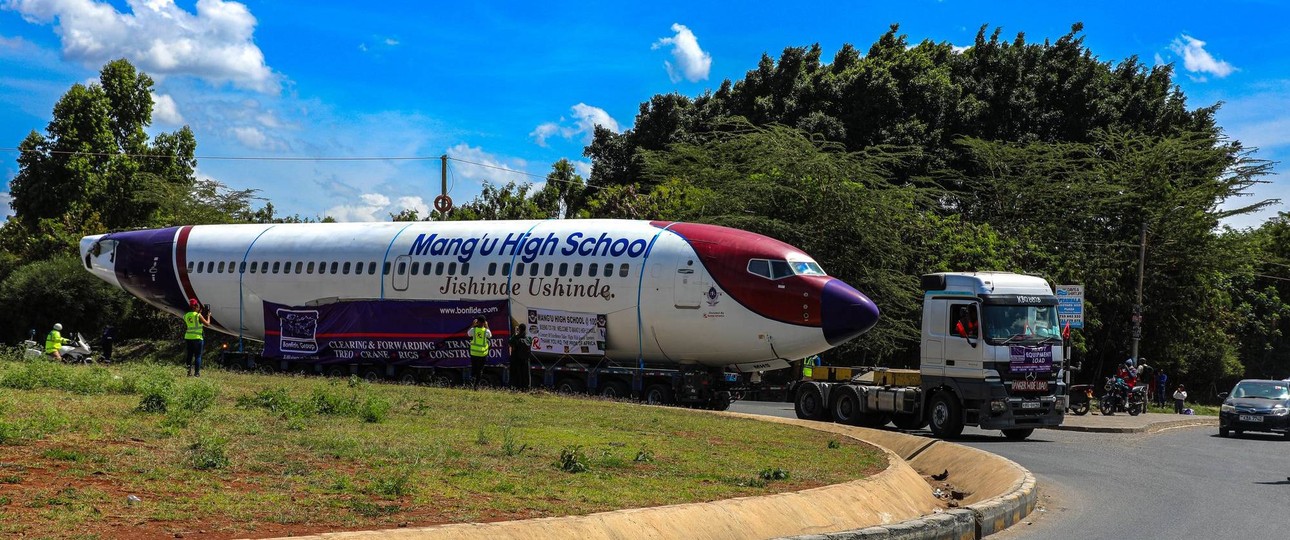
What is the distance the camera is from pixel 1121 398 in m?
34.7

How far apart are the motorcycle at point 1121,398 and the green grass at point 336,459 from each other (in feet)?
63.5

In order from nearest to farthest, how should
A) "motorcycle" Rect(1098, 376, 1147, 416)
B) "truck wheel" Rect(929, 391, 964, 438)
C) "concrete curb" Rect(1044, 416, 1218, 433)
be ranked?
1. "truck wheel" Rect(929, 391, 964, 438)
2. "concrete curb" Rect(1044, 416, 1218, 433)
3. "motorcycle" Rect(1098, 376, 1147, 416)

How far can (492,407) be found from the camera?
763 inches

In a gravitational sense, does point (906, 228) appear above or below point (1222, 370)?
above

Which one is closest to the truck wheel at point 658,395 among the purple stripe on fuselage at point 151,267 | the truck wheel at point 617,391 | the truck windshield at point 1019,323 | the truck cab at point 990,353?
the truck wheel at point 617,391

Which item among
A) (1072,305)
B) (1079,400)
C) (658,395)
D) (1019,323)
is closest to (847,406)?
(1019,323)

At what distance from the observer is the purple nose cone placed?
25.5 metres

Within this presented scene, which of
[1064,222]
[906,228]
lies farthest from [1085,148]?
[906,228]

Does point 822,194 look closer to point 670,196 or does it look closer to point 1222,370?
point 670,196

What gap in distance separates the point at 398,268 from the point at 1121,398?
21.4 m

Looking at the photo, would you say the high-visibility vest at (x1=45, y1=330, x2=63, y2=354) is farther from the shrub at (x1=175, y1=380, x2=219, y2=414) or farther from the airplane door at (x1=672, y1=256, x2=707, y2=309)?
the airplane door at (x1=672, y1=256, x2=707, y2=309)

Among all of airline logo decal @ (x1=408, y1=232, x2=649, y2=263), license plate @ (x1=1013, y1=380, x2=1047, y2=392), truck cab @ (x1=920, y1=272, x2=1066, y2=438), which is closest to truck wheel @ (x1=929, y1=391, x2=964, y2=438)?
truck cab @ (x1=920, y1=272, x2=1066, y2=438)

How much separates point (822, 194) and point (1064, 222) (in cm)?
1226

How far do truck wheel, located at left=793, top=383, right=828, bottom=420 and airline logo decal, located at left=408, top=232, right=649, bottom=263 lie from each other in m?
5.06
